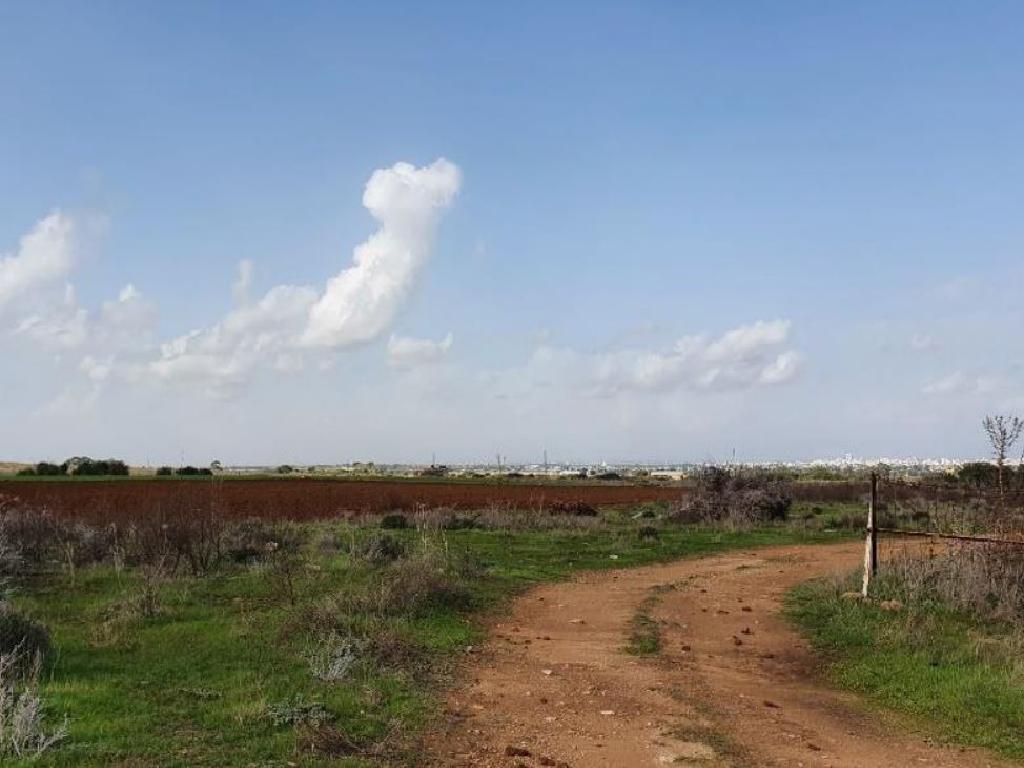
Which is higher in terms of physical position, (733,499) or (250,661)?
(733,499)

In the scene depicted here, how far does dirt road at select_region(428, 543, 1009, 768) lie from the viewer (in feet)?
24.9

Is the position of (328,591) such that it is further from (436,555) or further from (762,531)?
(762,531)

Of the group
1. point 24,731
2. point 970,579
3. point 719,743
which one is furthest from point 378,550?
point 719,743

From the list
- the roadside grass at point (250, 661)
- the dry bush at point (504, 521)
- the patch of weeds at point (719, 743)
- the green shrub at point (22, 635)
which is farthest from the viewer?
the dry bush at point (504, 521)

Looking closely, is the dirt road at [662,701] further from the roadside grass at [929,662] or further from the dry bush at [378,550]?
the dry bush at [378,550]

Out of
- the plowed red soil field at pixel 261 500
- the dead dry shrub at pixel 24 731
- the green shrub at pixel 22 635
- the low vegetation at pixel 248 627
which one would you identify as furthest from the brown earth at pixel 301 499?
the dead dry shrub at pixel 24 731

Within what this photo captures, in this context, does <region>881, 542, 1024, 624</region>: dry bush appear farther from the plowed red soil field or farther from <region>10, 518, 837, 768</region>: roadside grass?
the plowed red soil field

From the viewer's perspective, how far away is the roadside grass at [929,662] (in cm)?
867

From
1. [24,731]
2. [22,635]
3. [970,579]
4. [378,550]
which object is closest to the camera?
[24,731]

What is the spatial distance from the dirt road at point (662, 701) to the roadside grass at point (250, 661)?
61cm

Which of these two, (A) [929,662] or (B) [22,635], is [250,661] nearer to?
(B) [22,635]

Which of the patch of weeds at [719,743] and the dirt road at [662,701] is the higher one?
the patch of weeds at [719,743]

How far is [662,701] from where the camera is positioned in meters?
9.15

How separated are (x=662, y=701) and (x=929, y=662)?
12.2ft
